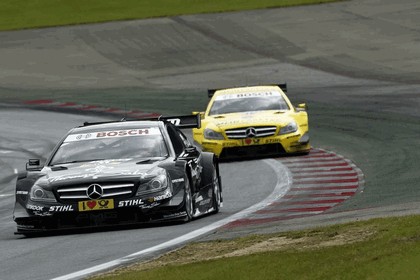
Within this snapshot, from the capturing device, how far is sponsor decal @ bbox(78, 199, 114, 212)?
1470cm

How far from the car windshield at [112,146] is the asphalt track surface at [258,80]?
105cm

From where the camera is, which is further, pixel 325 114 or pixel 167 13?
pixel 167 13

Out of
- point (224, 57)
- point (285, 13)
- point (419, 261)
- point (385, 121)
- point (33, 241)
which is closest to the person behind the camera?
point (419, 261)

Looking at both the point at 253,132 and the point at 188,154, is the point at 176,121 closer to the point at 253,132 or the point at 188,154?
the point at 188,154

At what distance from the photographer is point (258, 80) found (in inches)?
1594

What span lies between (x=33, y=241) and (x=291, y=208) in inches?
150

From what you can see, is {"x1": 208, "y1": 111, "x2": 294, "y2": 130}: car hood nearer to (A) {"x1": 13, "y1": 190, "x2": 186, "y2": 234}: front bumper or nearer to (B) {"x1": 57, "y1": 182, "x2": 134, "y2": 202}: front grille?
(A) {"x1": 13, "y1": 190, "x2": 186, "y2": 234}: front bumper

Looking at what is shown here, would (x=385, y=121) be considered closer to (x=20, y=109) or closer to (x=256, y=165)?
(x=256, y=165)

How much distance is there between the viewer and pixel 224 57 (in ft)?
148

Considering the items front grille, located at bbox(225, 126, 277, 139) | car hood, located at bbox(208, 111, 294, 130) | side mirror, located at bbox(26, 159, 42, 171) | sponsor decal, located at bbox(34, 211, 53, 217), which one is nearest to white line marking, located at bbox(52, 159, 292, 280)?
front grille, located at bbox(225, 126, 277, 139)

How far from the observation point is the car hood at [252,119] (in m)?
25.0

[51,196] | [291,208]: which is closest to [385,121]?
[291,208]

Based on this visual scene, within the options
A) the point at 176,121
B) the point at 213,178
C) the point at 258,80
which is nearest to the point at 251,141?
the point at 176,121

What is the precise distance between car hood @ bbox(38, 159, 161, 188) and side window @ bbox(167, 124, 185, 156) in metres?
0.84
